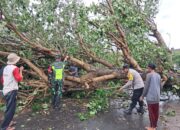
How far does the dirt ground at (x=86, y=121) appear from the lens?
609cm

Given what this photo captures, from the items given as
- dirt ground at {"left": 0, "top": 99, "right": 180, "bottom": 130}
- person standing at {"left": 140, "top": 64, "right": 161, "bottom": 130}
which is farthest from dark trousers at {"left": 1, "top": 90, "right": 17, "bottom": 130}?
person standing at {"left": 140, "top": 64, "right": 161, "bottom": 130}

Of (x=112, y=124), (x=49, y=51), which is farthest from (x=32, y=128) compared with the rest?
(x=49, y=51)

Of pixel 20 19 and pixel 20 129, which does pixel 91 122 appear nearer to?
pixel 20 129

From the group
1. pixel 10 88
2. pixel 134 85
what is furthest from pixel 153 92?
pixel 10 88

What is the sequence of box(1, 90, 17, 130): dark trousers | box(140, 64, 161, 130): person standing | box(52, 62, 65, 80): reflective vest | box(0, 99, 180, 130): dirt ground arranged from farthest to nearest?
1. box(52, 62, 65, 80): reflective vest
2. box(0, 99, 180, 130): dirt ground
3. box(140, 64, 161, 130): person standing
4. box(1, 90, 17, 130): dark trousers

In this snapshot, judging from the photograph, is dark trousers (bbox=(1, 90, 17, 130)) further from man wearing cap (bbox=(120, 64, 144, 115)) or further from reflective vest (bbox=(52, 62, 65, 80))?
man wearing cap (bbox=(120, 64, 144, 115))

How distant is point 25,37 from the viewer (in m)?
→ 8.29

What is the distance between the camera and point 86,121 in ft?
21.2

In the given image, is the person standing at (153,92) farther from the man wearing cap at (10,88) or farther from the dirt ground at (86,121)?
the man wearing cap at (10,88)

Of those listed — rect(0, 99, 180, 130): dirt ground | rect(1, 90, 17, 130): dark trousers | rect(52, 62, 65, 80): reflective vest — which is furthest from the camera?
rect(52, 62, 65, 80): reflective vest

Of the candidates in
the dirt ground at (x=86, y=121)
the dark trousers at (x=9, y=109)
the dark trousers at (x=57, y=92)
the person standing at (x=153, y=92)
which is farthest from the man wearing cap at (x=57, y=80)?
the person standing at (x=153, y=92)

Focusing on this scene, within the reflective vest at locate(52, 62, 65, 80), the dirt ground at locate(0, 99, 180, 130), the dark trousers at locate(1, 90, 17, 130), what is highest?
the reflective vest at locate(52, 62, 65, 80)

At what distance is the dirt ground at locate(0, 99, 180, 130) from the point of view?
6.09 meters

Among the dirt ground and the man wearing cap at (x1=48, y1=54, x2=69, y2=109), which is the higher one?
the man wearing cap at (x1=48, y1=54, x2=69, y2=109)
